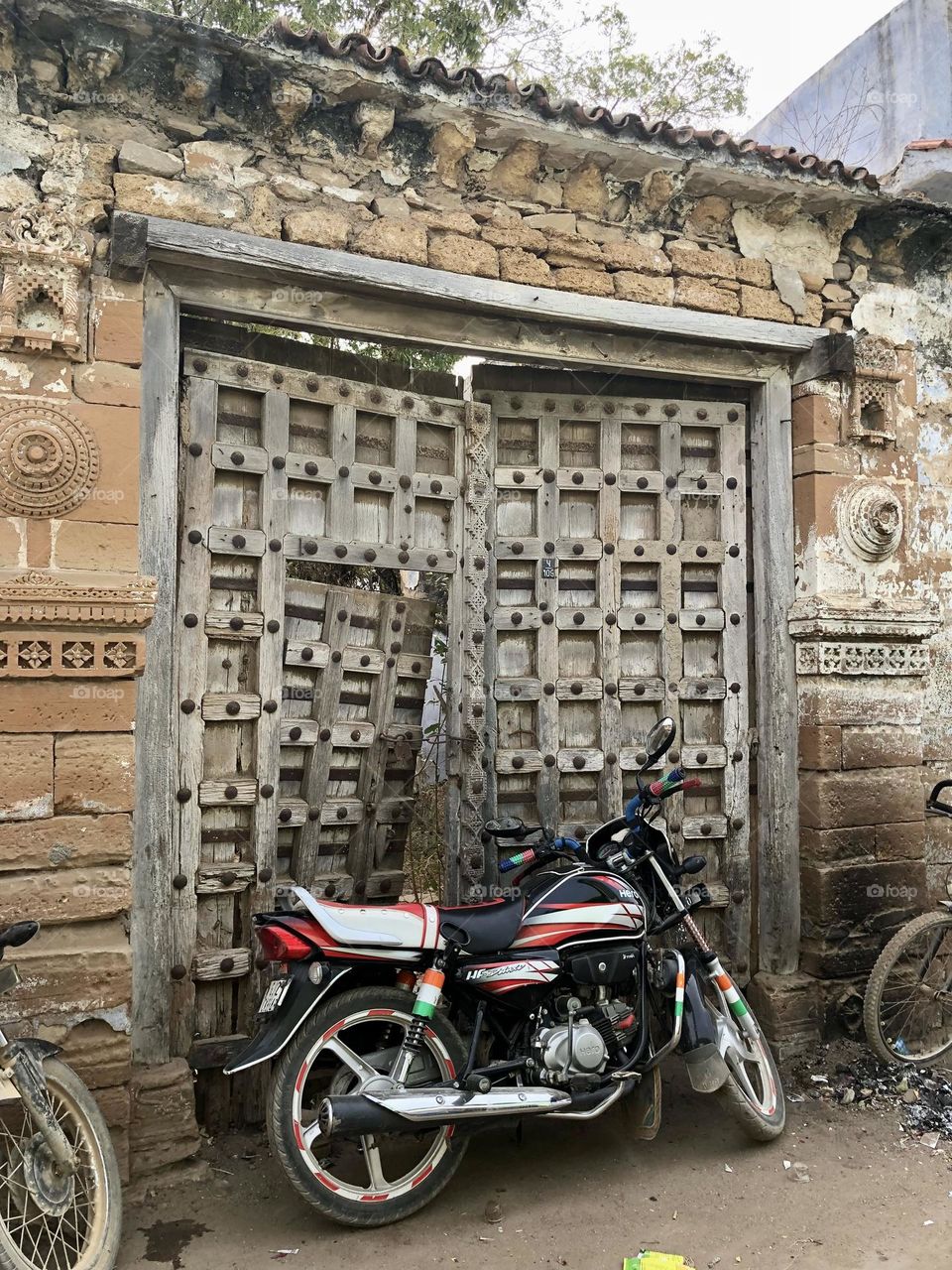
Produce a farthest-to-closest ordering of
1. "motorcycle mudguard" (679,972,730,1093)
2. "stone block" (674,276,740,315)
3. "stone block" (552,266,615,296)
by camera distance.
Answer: "stone block" (674,276,740,315) < "stone block" (552,266,615,296) < "motorcycle mudguard" (679,972,730,1093)

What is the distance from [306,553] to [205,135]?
5.42 feet

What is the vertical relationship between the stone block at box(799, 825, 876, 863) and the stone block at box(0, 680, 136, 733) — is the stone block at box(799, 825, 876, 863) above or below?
below

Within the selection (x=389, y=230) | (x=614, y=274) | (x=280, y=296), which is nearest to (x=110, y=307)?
(x=280, y=296)

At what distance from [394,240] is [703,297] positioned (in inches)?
60.3

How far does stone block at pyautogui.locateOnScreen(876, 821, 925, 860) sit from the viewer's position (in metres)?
4.90

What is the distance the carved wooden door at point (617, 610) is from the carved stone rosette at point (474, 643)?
90 mm

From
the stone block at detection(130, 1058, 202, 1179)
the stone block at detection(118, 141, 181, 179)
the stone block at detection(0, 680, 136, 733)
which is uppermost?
the stone block at detection(118, 141, 181, 179)

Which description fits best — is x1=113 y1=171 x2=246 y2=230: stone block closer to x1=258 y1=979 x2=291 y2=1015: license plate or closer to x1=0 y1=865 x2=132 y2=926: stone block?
x1=0 y1=865 x2=132 y2=926: stone block

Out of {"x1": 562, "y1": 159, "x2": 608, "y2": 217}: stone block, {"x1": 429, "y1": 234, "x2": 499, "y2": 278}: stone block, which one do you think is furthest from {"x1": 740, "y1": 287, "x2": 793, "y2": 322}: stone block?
{"x1": 429, "y1": 234, "x2": 499, "y2": 278}: stone block

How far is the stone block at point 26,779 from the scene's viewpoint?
3.34 m

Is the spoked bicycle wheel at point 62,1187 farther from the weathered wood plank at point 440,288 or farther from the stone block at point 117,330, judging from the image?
the weathered wood plank at point 440,288

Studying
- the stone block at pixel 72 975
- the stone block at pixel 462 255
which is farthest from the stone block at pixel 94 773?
the stone block at pixel 462 255

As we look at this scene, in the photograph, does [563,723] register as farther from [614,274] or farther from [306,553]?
[614,274]

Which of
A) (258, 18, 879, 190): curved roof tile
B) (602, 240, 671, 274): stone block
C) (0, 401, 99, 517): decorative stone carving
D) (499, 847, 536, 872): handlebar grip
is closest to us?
(0, 401, 99, 517): decorative stone carving
